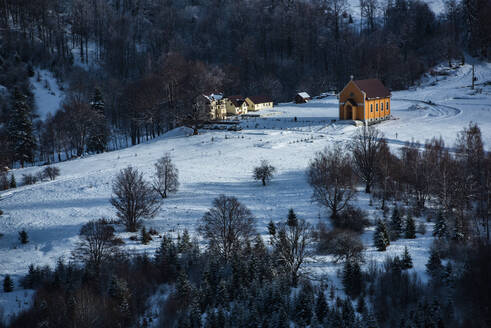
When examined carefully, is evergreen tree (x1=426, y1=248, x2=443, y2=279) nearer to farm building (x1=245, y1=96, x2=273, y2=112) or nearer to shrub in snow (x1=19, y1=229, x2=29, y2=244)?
shrub in snow (x1=19, y1=229, x2=29, y2=244)

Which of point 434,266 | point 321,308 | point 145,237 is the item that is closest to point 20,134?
point 145,237

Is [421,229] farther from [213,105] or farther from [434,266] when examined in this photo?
[213,105]

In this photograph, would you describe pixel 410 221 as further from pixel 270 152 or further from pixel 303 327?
pixel 270 152

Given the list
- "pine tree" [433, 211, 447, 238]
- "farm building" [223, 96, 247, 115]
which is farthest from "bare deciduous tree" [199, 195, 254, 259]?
"farm building" [223, 96, 247, 115]

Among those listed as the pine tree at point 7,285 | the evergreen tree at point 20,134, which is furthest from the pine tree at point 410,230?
the evergreen tree at point 20,134

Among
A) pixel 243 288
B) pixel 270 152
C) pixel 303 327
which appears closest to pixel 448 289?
pixel 303 327

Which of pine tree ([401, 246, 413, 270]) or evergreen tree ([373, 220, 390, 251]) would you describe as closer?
pine tree ([401, 246, 413, 270])
